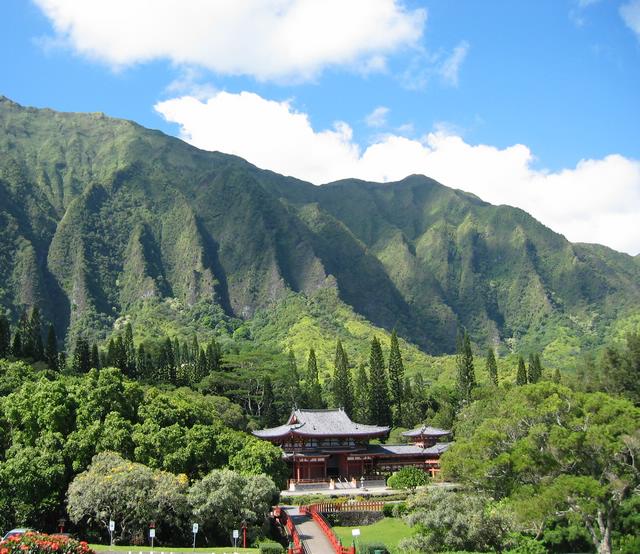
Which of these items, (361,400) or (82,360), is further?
(361,400)

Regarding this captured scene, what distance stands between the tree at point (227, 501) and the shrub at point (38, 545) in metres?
15.1

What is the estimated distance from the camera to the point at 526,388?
33531 mm

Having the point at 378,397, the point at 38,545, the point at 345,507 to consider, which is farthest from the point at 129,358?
the point at 38,545

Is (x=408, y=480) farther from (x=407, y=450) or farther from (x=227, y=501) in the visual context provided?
(x=227, y=501)

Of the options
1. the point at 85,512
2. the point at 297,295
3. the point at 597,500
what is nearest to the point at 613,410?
the point at 597,500

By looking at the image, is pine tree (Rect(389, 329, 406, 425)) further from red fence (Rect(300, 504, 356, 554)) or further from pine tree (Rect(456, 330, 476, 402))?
red fence (Rect(300, 504, 356, 554))

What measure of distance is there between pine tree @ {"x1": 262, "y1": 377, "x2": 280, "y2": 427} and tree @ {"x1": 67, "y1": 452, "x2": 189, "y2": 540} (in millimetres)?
50968

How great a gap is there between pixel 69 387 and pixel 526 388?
26613 mm

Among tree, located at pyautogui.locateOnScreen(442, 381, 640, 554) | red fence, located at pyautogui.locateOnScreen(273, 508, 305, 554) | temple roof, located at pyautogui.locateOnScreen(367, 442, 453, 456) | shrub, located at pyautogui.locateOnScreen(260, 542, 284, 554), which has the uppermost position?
tree, located at pyautogui.locateOnScreen(442, 381, 640, 554)

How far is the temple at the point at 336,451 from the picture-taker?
67.2 m

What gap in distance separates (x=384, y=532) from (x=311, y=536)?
5.75 m

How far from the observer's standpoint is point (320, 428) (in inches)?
2699

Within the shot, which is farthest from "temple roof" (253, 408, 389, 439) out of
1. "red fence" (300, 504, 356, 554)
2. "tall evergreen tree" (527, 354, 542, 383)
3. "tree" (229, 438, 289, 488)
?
"tall evergreen tree" (527, 354, 542, 383)

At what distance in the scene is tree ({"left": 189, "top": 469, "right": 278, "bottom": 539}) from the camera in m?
36.1
